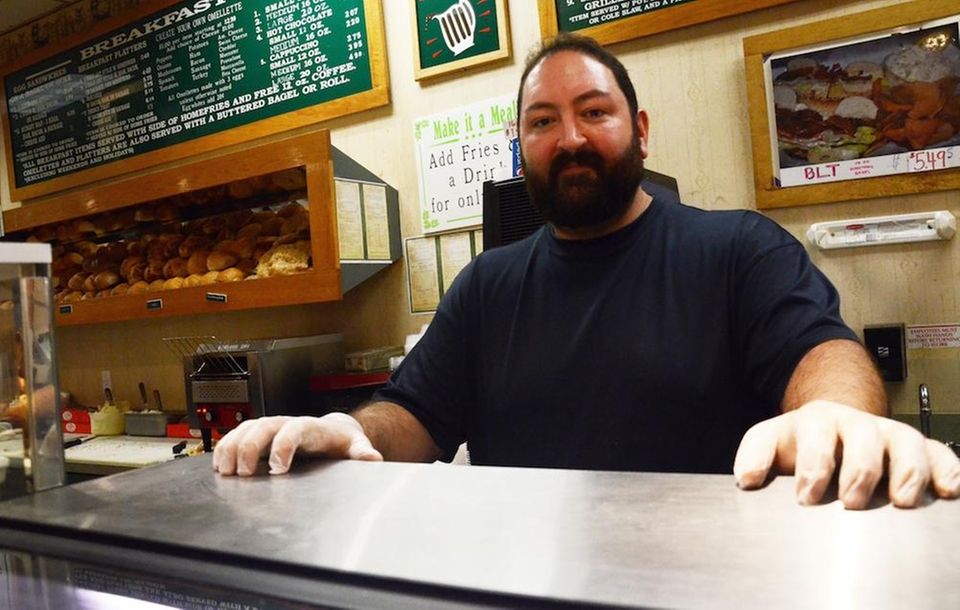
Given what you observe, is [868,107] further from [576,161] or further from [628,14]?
[576,161]

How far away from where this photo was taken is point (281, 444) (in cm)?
93

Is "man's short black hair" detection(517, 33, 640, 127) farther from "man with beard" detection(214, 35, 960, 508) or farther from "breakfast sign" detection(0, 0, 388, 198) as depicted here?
"breakfast sign" detection(0, 0, 388, 198)

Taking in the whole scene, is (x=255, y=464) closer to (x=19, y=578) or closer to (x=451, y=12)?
(x=19, y=578)

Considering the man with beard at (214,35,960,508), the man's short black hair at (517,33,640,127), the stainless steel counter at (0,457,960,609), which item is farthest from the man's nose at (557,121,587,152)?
the stainless steel counter at (0,457,960,609)

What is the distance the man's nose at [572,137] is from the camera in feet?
5.39

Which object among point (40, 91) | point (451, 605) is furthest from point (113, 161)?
point (451, 605)

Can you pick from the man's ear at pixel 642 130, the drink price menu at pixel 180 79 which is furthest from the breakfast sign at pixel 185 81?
the man's ear at pixel 642 130

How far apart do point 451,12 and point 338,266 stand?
1120mm

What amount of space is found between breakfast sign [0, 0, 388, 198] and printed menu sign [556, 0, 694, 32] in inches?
33.8

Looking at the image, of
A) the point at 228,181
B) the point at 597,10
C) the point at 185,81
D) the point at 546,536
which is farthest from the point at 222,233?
the point at 546,536

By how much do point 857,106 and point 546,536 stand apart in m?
2.19

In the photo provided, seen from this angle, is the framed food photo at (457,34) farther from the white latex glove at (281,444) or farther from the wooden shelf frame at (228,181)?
the white latex glove at (281,444)

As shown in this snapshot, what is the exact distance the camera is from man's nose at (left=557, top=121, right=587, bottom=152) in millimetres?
1643

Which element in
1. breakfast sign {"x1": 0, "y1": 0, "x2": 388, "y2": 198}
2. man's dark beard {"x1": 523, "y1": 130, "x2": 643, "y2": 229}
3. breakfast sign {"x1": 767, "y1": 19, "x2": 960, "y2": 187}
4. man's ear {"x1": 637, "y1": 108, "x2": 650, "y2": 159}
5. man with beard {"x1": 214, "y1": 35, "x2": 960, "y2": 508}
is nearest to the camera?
man with beard {"x1": 214, "y1": 35, "x2": 960, "y2": 508}
